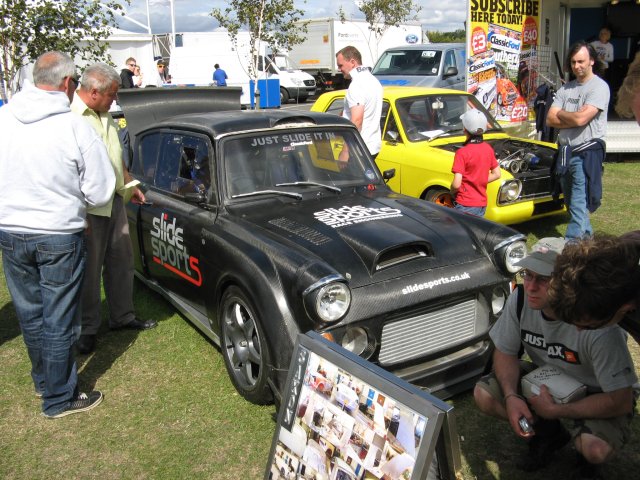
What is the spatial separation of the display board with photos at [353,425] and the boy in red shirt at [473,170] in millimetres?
3418

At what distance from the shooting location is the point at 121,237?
4.74m

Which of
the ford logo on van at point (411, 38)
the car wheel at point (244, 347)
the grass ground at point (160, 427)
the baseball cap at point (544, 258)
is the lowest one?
the grass ground at point (160, 427)

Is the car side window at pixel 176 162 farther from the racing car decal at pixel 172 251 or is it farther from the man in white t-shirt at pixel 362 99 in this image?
the man in white t-shirt at pixel 362 99

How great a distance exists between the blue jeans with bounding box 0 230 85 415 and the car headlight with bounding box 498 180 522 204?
414 cm

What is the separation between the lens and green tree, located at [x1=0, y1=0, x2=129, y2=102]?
8469mm

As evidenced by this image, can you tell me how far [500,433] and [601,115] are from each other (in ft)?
11.7

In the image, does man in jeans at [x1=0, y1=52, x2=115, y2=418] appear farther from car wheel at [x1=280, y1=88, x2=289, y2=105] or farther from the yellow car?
car wheel at [x1=280, y1=88, x2=289, y2=105]

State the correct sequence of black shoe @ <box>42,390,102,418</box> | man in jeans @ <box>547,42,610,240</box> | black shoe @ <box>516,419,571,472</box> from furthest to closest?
man in jeans @ <box>547,42,610,240</box> → black shoe @ <box>42,390,102,418</box> → black shoe @ <box>516,419,571,472</box>

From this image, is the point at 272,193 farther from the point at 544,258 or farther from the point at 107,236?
the point at 544,258

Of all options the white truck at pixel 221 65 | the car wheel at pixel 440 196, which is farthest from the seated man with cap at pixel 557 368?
the white truck at pixel 221 65

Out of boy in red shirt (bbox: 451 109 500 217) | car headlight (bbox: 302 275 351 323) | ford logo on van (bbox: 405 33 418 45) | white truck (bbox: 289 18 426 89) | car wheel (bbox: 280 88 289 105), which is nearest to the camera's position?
car headlight (bbox: 302 275 351 323)

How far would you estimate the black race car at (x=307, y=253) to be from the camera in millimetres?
3387

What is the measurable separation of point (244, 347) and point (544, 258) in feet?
6.39

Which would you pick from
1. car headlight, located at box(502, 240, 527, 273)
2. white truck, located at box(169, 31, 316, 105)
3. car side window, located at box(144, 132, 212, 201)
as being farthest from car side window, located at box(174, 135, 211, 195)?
white truck, located at box(169, 31, 316, 105)
